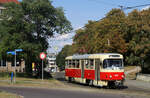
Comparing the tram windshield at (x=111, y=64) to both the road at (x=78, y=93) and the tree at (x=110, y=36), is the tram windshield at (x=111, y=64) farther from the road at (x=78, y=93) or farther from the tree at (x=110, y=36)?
the tree at (x=110, y=36)

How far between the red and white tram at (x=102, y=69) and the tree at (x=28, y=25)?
7.24 m

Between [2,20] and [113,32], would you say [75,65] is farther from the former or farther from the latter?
[113,32]

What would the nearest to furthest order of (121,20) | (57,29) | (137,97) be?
(137,97) < (57,29) < (121,20)

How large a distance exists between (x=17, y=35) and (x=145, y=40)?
48.4 feet

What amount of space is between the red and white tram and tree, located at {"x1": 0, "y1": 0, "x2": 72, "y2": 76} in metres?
7.24

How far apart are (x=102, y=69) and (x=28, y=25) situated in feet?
40.0

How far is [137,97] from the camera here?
55.4 feet

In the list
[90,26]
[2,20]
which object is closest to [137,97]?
[2,20]

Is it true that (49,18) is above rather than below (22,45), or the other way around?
above

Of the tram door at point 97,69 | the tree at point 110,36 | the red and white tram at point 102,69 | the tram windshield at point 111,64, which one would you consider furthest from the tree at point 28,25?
the tree at point 110,36

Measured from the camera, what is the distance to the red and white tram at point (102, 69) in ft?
77.1

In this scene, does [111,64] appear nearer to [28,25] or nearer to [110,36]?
[28,25]

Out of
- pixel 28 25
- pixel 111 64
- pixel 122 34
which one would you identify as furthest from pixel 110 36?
pixel 111 64

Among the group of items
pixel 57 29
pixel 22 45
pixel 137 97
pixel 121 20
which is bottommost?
pixel 137 97
